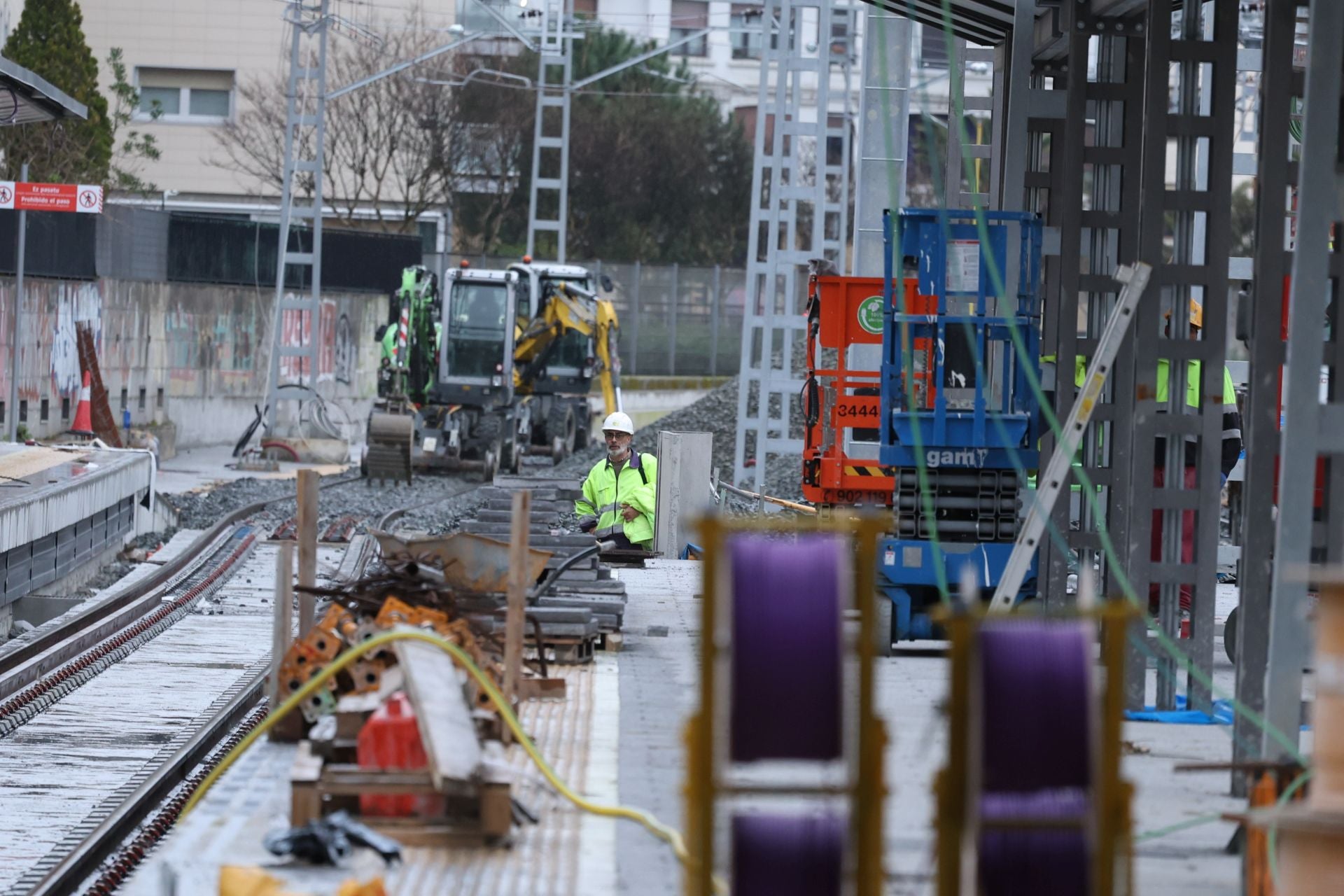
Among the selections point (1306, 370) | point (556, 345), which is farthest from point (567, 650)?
point (556, 345)

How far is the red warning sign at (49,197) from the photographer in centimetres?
2086

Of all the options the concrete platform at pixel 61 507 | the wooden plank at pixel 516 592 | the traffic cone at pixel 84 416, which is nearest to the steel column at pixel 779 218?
the concrete platform at pixel 61 507

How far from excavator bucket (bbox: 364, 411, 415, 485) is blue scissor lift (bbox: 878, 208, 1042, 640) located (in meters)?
18.8

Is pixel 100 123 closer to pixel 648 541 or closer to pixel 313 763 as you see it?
pixel 648 541

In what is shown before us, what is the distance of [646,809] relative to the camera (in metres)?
7.43

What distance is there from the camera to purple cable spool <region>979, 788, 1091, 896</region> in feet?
17.7

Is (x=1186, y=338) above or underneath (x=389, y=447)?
above

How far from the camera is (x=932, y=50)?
24219mm

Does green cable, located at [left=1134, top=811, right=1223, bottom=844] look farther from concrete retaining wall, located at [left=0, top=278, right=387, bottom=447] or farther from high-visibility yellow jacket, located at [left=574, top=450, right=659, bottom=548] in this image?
concrete retaining wall, located at [left=0, top=278, right=387, bottom=447]

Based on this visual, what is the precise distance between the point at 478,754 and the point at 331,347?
38.1m

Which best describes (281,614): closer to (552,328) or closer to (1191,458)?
(1191,458)

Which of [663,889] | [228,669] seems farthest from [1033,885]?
[228,669]

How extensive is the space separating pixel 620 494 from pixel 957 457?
472 cm

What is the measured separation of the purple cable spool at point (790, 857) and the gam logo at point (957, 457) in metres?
5.85
